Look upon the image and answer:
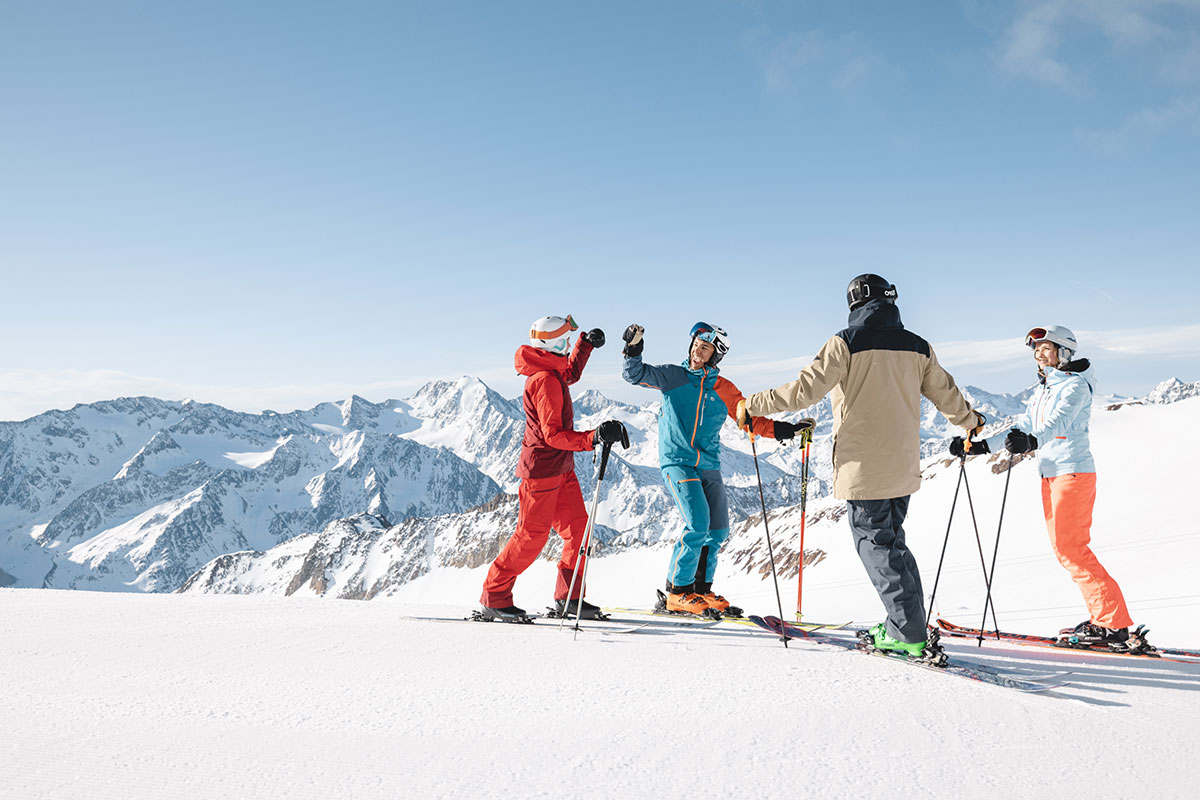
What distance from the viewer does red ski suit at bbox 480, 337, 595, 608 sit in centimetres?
639

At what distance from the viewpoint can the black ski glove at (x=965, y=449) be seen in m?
5.77

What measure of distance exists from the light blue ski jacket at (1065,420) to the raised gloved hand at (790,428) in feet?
5.68

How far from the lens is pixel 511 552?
6.50 metres

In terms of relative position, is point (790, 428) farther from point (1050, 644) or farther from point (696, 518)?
point (1050, 644)

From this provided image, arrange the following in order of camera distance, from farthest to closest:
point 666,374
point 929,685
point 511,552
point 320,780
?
point 666,374, point 511,552, point 929,685, point 320,780

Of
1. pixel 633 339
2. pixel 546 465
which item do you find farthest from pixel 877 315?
pixel 546 465

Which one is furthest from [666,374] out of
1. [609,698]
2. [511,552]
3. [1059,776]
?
[1059,776]

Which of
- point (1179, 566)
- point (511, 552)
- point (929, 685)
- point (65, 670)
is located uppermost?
point (1179, 566)

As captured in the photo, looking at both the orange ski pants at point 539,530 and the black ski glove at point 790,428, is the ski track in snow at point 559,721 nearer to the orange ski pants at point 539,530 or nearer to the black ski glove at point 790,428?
the orange ski pants at point 539,530

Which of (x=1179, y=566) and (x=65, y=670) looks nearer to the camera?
(x=65, y=670)

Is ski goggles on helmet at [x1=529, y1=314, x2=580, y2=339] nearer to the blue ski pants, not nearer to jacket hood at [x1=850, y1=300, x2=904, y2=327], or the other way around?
the blue ski pants

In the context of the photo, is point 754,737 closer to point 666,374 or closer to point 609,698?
point 609,698

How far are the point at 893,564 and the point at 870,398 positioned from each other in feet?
3.69

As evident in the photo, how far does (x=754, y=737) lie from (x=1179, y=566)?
1425 centimetres
